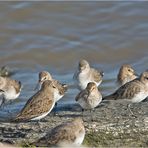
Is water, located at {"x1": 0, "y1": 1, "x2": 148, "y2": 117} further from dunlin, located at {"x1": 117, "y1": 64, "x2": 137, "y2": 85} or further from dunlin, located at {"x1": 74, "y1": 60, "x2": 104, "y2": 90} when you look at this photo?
dunlin, located at {"x1": 117, "y1": 64, "x2": 137, "y2": 85}

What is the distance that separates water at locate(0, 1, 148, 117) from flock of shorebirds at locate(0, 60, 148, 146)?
1.65 meters

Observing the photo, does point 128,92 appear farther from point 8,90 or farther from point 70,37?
point 70,37

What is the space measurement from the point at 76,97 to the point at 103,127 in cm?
168

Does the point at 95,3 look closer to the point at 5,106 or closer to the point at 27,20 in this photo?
the point at 27,20

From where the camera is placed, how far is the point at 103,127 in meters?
10.3

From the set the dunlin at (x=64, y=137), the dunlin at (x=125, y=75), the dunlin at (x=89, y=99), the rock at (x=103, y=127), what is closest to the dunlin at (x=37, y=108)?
the rock at (x=103, y=127)

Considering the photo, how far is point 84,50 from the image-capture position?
18.5 metres

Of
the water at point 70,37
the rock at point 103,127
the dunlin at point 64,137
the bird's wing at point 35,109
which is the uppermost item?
the dunlin at point 64,137

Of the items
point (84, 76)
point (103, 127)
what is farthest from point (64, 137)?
point (84, 76)

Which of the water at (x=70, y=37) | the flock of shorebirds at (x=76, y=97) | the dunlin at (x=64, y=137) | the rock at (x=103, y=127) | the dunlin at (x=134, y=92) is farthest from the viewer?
the water at (x=70, y=37)

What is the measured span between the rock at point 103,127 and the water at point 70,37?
12.6 feet

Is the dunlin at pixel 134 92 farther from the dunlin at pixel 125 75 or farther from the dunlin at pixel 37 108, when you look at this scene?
the dunlin at pixel 125 75

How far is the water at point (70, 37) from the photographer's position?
1755 cm

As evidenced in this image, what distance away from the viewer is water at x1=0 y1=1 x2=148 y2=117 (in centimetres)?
1755
